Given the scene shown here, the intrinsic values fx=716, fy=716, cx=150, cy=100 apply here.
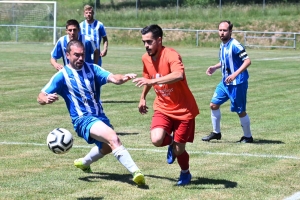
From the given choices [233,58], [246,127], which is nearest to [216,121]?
[246,127]

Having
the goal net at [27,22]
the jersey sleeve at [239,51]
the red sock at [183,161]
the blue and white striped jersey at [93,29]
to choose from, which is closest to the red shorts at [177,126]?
the red sock at [183,161]

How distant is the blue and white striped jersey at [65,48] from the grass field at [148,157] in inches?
49.1

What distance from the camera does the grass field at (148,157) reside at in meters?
7.82

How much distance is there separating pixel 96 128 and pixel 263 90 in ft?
41.3

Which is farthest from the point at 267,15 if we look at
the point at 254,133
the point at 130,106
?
the point at 254,133

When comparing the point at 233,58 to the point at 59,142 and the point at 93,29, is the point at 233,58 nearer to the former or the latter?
the point at 59,142

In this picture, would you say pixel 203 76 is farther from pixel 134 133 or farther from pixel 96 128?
pixel 96 128

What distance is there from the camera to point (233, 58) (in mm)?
11195

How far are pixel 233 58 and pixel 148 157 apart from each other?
237cm

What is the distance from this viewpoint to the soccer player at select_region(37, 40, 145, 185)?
7.88 m

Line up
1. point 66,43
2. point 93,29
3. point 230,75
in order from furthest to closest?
point 93,29
point 66,43
point 230,75

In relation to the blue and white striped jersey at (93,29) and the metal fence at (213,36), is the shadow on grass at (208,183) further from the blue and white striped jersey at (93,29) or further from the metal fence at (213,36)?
the metal fence at (213,36)

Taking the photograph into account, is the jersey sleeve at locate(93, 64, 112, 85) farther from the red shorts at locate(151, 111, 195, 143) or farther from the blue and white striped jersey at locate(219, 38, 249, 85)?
the blue and white striped jersey at locate(219, 38, 249, 85)

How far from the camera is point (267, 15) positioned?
50844mm
